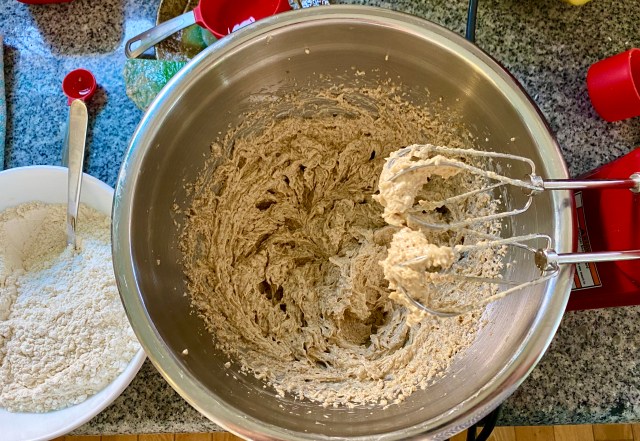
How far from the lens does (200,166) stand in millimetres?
918

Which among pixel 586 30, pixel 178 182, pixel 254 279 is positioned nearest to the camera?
pixel 178 182

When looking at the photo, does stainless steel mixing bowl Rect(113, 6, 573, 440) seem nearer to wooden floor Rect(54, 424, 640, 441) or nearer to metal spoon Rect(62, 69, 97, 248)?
metal spoon Rect(62, 69, 97, 248)

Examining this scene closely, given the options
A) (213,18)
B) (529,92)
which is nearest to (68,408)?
(213,18)

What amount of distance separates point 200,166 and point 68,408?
1.63 feet

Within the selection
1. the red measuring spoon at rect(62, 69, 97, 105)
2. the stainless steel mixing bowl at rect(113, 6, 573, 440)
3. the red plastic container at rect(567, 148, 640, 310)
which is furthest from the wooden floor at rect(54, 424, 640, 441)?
the red measuring spoon at rect(62, 69, 97, 105)

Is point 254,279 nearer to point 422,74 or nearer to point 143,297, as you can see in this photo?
point 143,297

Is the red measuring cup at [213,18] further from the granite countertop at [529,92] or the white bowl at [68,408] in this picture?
the white bowl at [68,408]

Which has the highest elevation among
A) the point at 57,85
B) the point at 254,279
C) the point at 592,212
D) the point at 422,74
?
the point at 422,74

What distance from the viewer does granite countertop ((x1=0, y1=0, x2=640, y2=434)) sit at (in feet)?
3.34

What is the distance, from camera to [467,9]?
1.15m

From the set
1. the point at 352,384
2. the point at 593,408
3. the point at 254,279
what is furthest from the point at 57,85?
the point at 593,408

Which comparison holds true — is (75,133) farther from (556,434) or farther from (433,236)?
(556,434)

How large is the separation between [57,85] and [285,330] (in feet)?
2.36

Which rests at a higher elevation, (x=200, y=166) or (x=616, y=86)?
(x=616, y=86)
